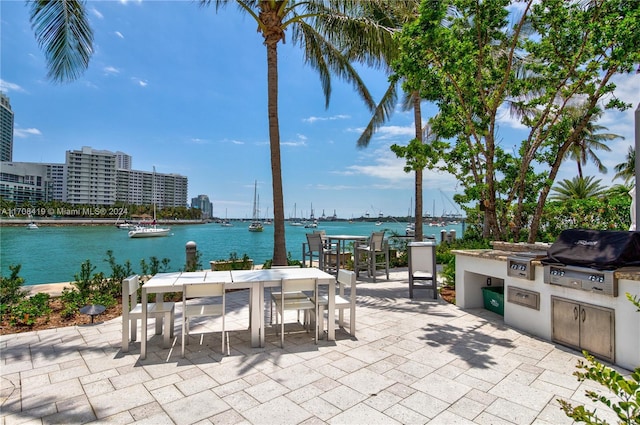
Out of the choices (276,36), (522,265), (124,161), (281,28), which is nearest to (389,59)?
(281,28)

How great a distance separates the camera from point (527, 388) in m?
2.69

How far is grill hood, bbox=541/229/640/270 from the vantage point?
3156 mm

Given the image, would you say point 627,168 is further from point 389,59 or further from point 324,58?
point 324,58

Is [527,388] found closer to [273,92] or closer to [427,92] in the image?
[427,92]

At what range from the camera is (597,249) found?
335 cm

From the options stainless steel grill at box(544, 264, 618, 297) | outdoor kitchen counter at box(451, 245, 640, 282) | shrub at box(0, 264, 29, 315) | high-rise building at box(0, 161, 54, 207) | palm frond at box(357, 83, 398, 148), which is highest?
high-rise building at box(0, 161, 54, 207)

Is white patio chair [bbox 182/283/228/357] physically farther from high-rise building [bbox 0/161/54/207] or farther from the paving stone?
high-rise building [bbox 0/161/54/207]

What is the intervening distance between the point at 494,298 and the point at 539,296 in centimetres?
124

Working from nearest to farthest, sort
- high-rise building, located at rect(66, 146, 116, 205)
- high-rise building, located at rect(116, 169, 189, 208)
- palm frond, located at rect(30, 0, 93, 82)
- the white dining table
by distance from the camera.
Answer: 1. the white dining table
2. palm frond, located at rect(30, 0, 93, 82)
3. high-rise building, located at rect(66, 146, 116, 205)
4. high-rise building, located at rect(116, 169, 189, 208)

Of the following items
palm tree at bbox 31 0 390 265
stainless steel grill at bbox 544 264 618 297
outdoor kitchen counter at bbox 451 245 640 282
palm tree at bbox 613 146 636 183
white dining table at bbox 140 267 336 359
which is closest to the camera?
outdoor kitchen counter at bbox 451 245 640 282

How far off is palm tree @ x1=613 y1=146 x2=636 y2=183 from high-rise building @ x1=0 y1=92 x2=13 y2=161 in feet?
104

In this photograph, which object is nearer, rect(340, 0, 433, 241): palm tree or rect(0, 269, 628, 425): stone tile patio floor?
rect(0, 269, 628, 425): stone tile patio floor

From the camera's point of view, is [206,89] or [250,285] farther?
[206,89]

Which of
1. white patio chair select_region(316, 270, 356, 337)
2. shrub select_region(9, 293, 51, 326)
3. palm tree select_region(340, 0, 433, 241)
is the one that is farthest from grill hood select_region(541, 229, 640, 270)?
shrub select_region(9, 293, 51, 326)
